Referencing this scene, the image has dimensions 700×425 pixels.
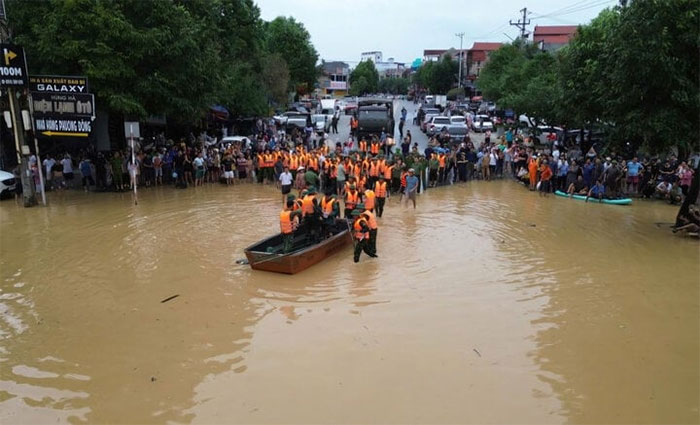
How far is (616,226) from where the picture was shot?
16625 mm

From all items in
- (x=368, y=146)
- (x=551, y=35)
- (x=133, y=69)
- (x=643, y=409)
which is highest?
(x=551, y=35)

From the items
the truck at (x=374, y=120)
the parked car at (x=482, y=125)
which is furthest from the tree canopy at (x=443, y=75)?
the truck at (x=374, y=120)

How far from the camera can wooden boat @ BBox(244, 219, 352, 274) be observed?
38.0 ft

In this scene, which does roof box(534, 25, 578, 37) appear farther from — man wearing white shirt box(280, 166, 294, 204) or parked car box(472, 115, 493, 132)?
man wearing white shirt box(280, 166, 294, 204)

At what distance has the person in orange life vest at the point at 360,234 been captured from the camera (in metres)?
12.3

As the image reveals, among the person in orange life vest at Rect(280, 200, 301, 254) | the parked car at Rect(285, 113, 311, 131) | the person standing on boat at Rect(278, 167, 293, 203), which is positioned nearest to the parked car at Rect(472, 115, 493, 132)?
the parked car at Rect(285, 113, 311, 131)

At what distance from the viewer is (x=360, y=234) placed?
12.4 metres

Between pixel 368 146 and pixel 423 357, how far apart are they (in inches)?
806

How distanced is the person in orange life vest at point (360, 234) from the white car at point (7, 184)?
46.2 feet

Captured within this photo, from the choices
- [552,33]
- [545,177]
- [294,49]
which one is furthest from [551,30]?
[545,177]

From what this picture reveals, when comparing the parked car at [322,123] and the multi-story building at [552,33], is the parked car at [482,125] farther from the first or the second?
the multi-story building at [552,33]

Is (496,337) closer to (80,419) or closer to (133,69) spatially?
(80,419)

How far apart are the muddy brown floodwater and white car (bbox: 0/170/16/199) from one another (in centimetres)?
517

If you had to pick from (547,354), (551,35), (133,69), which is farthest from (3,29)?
(551,35)
